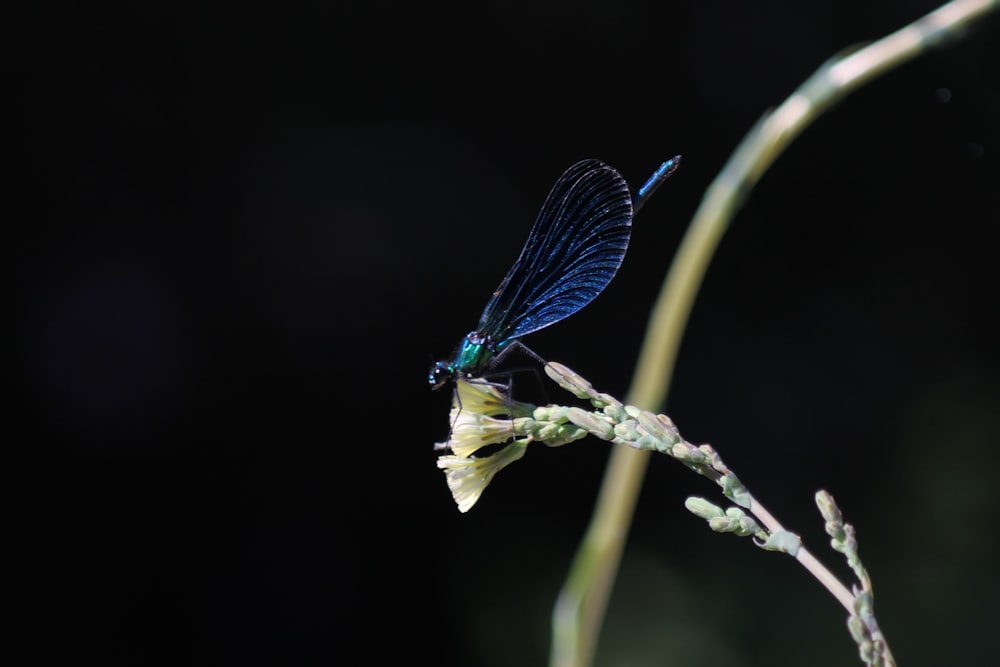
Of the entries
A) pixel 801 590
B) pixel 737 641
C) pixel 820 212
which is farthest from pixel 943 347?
pixel 737 641

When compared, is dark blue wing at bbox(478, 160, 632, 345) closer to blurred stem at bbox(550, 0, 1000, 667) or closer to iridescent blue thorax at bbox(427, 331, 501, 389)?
iridescent blue thorax at bbox(427, 331, 501, 389)

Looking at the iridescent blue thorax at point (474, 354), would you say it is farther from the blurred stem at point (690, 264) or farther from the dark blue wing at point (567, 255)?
the blurred stem at point (690, 264)

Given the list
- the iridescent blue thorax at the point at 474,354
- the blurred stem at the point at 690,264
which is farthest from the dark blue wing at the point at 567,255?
the blurred stem at the point at 690,264

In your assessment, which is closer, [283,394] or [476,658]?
[476,658]

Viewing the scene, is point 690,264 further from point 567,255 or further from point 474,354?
point 474,354

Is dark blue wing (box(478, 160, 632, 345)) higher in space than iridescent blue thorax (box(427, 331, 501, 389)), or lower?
higher

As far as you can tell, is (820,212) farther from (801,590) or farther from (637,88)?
(801,590)

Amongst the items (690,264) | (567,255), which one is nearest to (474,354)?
(567,255)

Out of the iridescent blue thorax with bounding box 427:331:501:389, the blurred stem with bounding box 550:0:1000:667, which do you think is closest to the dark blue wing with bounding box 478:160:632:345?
the iridescent blue thorax with bounding box 427:331:501:389
